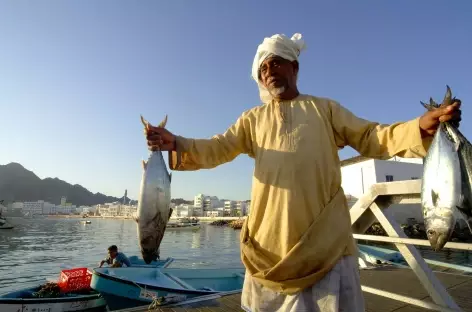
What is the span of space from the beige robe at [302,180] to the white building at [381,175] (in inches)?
1262

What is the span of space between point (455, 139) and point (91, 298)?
398 inches

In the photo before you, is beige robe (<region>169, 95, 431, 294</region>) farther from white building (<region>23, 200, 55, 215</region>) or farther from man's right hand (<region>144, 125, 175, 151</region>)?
white building (<region>23, 200, 55, 215</region>)

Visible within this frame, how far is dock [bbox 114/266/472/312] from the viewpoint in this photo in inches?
193

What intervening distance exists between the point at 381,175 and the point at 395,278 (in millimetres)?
28350

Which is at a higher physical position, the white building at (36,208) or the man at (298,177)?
the man at (298,177)

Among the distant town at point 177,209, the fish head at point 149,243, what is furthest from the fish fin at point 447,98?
the distant town at point 177,209

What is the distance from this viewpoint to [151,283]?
8.23 metres

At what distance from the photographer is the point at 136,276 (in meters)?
9.30

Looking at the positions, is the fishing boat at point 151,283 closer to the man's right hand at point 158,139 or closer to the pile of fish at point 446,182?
the man's right hand at point 158,139

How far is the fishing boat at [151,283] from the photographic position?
7730mm

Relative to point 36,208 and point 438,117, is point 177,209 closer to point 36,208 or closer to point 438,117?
point 36,208

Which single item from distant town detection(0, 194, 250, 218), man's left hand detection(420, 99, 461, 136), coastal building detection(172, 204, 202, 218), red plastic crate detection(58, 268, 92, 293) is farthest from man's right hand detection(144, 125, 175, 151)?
coastal building detection(172, 204, 202, 218)

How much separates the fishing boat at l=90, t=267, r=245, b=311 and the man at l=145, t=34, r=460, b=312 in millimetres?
5265

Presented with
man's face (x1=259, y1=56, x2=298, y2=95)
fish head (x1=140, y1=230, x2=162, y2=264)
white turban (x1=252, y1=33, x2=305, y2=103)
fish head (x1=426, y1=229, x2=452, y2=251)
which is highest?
white turban (x1=252, y1=33, x2=305, y2=103)
